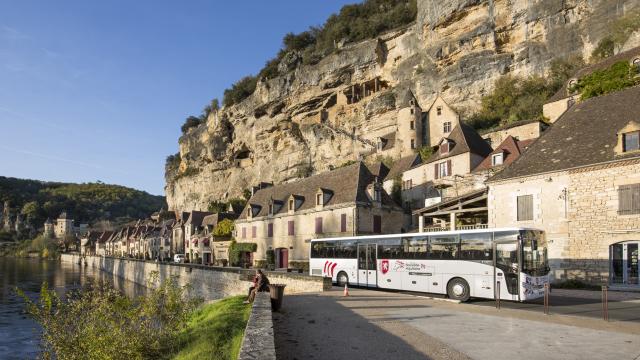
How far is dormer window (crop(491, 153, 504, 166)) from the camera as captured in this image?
33125 mm

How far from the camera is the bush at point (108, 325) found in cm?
926

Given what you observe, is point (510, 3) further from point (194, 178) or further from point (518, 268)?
point (194, 178)

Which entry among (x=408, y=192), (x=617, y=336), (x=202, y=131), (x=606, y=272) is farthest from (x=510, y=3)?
(x=202, y=131)

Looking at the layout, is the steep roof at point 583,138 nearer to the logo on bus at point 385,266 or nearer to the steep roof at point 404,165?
the logo on bus at point 385,266

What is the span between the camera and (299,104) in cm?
7088

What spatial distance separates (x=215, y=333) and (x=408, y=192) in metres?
33.0

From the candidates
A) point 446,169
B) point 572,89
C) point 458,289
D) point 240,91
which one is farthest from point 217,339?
point 240,91

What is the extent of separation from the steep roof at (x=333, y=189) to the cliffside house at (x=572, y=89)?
56.4ft

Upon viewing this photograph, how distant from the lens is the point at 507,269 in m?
14.5

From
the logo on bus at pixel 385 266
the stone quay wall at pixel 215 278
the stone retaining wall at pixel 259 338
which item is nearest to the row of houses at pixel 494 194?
the stone quay wall at pixel 215 278

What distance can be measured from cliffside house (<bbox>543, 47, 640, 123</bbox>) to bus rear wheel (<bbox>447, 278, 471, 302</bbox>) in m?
26.0

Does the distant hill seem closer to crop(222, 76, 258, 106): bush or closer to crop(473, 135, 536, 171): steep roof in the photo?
crop(222, 76, 258, 106): bush

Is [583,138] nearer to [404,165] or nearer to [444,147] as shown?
[444,147]

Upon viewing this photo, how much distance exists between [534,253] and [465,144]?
2425 cm
